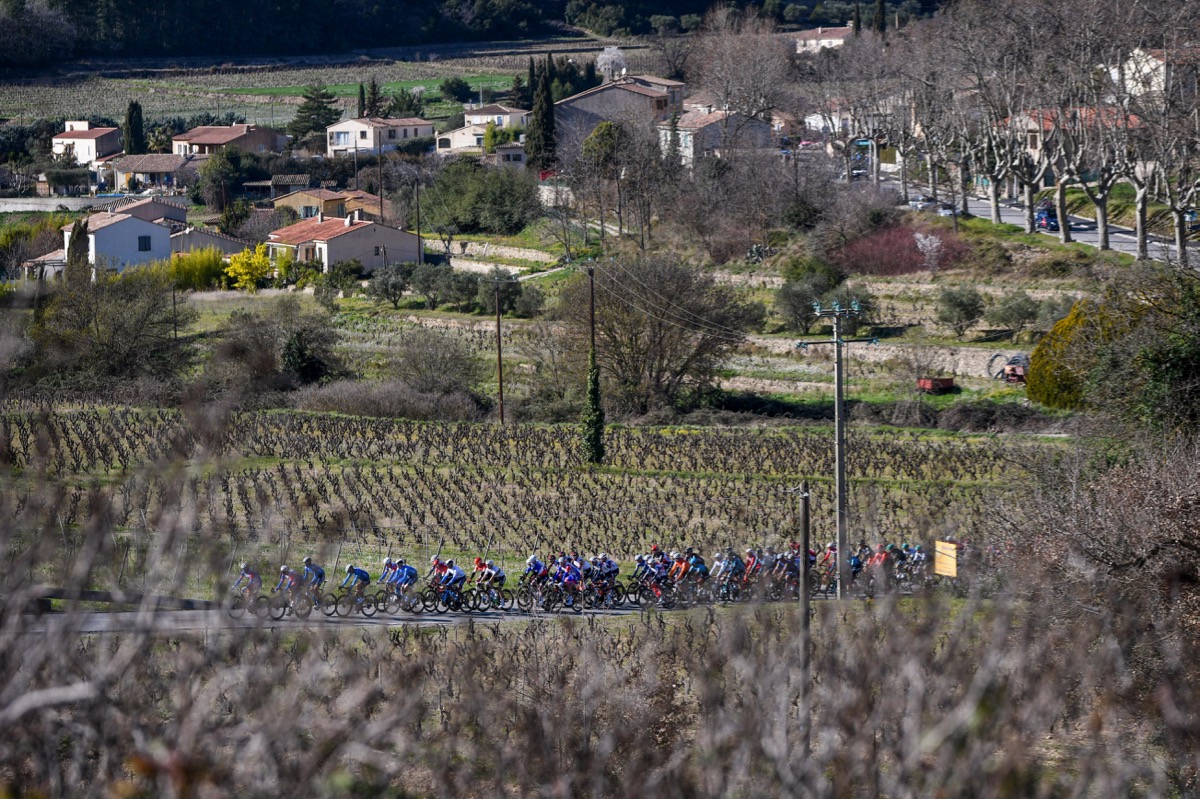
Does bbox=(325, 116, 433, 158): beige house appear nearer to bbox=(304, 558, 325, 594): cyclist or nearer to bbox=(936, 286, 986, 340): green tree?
bbox=(936, 286, 986, 340): green tree

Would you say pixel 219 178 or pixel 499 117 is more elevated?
pixel 499 117

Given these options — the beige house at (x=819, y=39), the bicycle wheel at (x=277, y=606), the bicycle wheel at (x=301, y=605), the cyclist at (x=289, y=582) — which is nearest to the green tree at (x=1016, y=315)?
the bicycle wheel at (x=277, y=606)

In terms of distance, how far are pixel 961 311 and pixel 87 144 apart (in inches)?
2266

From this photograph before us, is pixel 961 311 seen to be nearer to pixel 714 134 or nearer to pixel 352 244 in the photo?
pixel 352 244

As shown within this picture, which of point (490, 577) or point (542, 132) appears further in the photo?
point (542, 132)

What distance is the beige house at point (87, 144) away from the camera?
272 feet

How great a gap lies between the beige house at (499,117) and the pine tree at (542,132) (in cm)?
869

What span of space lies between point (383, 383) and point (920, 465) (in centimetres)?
1592

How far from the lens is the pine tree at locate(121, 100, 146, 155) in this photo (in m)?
81.2

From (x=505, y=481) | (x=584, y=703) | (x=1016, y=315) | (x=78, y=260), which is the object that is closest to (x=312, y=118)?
(x=78, y=260)

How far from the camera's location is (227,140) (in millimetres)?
80125

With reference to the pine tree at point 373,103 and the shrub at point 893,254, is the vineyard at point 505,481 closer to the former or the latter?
the shrub at point 893,254

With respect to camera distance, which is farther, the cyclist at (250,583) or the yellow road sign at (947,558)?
the cyclist at (250,583)

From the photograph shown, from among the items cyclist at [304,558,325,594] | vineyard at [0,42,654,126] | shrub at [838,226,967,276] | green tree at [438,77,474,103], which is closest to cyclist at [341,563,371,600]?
cyclist at [304,558,325,594]
